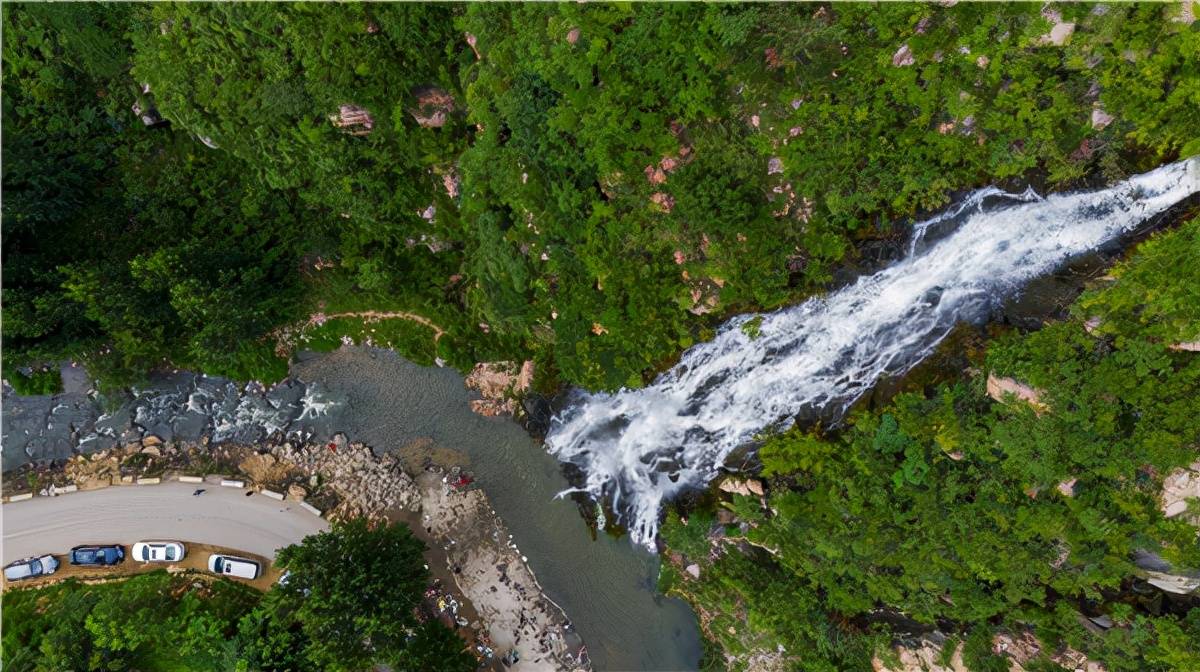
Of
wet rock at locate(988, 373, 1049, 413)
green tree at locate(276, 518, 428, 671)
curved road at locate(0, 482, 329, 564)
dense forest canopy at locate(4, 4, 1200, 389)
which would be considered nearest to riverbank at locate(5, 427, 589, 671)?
curved road at locate(0, 482, 329, 564)

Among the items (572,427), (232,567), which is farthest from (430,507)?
(232,567)

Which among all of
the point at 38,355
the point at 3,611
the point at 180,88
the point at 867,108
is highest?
the point at 180,88

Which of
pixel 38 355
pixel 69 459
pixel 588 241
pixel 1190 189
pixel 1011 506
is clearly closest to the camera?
pixel 1190 189

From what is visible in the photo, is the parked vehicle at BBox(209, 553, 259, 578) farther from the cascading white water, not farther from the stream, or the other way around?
the cascading white water

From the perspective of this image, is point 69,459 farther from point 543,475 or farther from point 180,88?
point 543,475

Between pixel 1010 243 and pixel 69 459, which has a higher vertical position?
pixel 69 459

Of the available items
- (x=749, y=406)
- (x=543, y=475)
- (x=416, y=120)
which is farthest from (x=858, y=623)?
(x=416, y=120)
